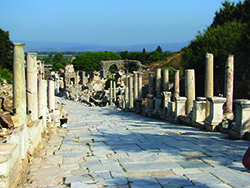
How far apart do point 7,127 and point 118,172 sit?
4.34 metres

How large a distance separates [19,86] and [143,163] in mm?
3113

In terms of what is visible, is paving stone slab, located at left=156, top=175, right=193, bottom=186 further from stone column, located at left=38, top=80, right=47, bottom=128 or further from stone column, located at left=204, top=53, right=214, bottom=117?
stone column, located at left=204, top=53, right=214, bottom=117

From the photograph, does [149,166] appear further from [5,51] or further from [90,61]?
[90,61]

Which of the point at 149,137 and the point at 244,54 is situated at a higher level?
the point at 244,54

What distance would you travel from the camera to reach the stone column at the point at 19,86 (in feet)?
17.9

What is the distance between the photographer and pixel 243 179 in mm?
3592

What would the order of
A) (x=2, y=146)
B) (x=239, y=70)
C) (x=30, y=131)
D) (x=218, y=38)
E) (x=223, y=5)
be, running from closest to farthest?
(x=2, y=146) < (x=30, y=131) < (x=239, y=70) < (x=218, y=38) < (x=223, y=5)

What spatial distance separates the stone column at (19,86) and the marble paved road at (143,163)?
1.00 metres

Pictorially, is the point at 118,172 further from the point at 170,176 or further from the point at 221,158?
the point at 221,158

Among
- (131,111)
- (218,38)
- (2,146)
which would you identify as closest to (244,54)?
(218,38)

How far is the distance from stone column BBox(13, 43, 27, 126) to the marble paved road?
3.27 feet

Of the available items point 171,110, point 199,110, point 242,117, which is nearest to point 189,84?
point 171,110

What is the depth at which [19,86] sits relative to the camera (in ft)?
18.0

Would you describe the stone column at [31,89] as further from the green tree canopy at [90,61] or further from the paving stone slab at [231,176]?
the green tree canopy at [90,61]
